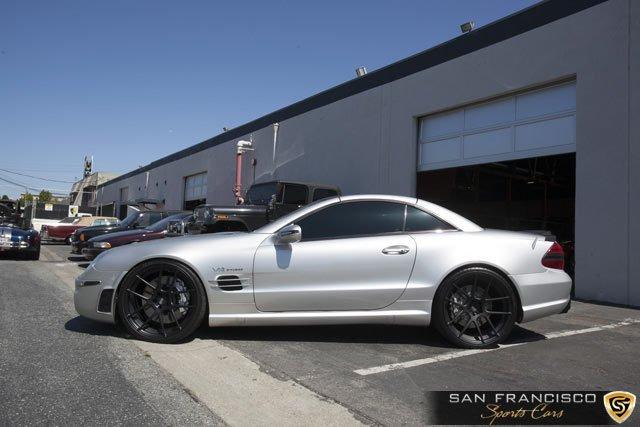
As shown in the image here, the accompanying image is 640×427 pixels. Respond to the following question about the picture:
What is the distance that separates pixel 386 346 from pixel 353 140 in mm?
10205

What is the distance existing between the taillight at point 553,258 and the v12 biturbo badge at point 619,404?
1.50m

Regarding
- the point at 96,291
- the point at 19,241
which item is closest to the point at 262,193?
the point at 96,291

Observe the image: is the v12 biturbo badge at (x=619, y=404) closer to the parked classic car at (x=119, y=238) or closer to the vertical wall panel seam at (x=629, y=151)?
A: the vertical wall panel seam at (x=629, y=151)

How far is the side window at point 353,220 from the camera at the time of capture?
4.75 meters

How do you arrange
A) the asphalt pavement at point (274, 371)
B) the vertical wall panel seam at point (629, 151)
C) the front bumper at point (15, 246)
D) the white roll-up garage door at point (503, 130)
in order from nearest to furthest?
the asphalt pavement at point (274, 371) → the vertical wall panel seam at point (629, 151) → the white roll-up garage door at point (503, 130) → the front bumper at point (15, 246)

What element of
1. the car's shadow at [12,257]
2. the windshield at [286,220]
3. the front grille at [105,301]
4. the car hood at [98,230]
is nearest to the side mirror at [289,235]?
the windshield at [286,220]

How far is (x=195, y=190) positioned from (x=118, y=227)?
41.8 ft

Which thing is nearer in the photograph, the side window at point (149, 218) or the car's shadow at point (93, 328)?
the car's shadow at point (93, 328)

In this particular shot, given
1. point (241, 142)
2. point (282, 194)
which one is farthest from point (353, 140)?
point (241, 142)

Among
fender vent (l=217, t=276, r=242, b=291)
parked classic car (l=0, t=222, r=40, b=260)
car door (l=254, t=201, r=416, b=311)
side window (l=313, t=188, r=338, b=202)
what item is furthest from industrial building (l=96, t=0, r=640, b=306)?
parked classic car (l=0, t=222, r=40, b=260)

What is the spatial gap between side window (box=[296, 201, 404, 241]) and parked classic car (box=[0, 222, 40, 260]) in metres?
11.2

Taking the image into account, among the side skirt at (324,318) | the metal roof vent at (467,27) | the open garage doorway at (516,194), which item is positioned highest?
the metal roof vent at (467,27)

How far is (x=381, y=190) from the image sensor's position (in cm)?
1308

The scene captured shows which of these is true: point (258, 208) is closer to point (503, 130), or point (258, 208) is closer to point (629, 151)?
point (503, 130)
